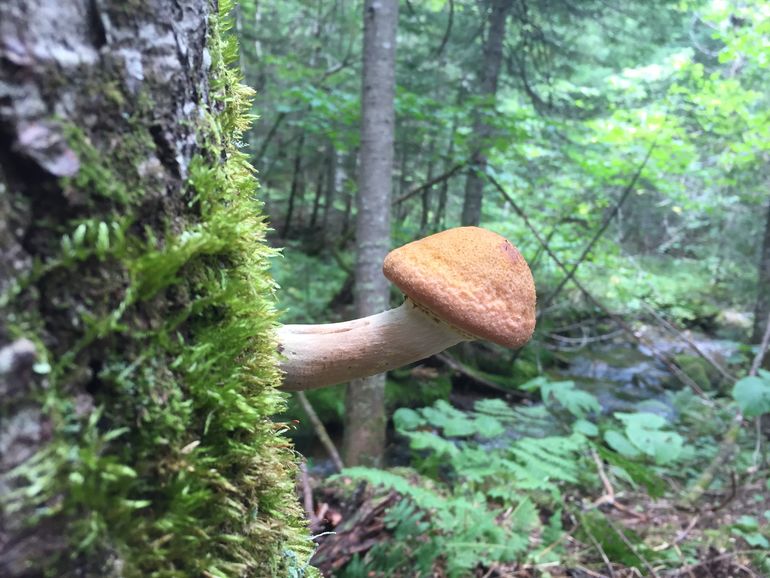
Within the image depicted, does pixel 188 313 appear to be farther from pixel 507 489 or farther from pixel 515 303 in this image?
pixel 507 489

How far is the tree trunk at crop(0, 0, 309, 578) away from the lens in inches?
25.2

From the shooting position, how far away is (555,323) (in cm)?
1304

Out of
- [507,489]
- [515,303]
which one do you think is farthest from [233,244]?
[507,489]

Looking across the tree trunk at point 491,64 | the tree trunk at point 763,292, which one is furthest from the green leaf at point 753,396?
the tree trunk at point 763,292

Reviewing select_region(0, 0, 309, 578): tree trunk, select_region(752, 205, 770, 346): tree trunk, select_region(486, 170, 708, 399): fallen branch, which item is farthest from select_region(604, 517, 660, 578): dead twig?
select_region(752, 205, 770, 346): tree trunk

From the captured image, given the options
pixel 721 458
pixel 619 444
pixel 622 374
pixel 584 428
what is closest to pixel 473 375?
pixel 721 458

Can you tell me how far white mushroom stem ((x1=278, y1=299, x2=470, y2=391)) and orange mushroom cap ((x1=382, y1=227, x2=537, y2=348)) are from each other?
97 millimetres

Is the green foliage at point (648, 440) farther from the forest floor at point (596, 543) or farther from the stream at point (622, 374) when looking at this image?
the stream at point (622, 374)

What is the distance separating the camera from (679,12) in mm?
11523

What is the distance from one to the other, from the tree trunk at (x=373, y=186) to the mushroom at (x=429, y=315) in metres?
3.85

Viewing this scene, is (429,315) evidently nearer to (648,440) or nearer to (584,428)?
(648,440)

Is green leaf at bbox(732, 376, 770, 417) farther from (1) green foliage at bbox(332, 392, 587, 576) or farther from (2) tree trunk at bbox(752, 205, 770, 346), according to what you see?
(2) tree trunk at bbox(752, 205, 770, 346)

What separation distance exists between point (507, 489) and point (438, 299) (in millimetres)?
3267

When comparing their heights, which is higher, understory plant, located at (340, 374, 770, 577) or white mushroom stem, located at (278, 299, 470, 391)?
white mushroom stem, located at (278, 299, 470, 391)
